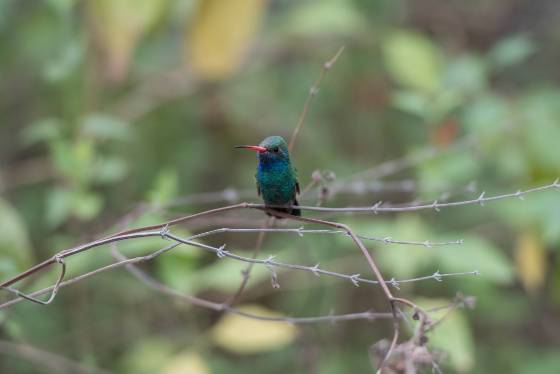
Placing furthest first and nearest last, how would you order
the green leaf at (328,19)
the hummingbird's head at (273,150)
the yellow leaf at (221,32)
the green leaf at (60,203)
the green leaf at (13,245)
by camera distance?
the green leaf at (328,19)
the yellow leaf at (221,32)
the green leaf at (60,203)
the green leaf at (13,245)
the hummingbird's head at (273,150)

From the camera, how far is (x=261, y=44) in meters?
5.42

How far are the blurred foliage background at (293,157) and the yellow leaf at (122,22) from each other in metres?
0.01

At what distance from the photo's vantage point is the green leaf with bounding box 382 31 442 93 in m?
4.39

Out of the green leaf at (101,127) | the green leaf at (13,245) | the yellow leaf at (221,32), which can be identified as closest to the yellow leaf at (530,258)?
the yellow leaf at (221,32)

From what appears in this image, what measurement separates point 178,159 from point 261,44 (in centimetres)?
104

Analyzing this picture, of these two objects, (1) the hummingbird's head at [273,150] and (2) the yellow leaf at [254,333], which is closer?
(1) the hummingbird's head at [273,150]

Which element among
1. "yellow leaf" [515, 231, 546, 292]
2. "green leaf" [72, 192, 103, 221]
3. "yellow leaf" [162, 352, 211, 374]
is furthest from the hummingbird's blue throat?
"yellow leaf" [515, 231, 546, 292]

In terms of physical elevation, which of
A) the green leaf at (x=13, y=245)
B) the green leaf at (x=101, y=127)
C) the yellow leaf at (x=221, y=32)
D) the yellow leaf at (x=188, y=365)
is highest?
the yellow leaf at (x=221, y=32)

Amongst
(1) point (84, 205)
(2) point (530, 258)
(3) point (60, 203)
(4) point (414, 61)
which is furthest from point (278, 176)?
(4) point (414, 61)

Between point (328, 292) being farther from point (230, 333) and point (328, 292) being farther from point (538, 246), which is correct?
point (538, 246)

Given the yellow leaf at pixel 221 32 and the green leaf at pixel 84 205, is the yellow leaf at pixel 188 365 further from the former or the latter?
the yellow leaf at pixel 221 32

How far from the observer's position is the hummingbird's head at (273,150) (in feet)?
9.25

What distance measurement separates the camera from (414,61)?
4523 millimetres

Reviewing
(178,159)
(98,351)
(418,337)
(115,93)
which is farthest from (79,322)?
(418,337)
